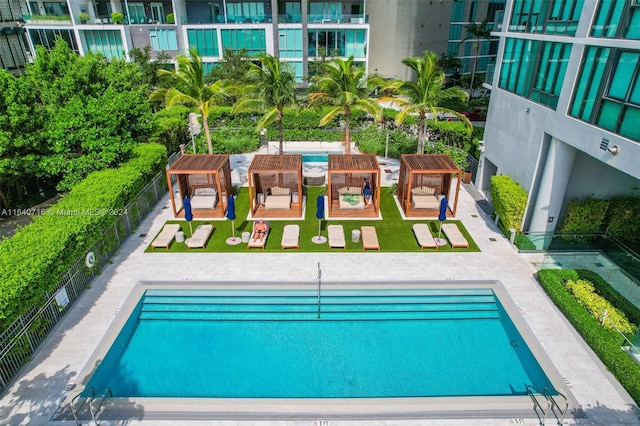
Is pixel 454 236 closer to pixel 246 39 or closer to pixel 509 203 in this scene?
pixel 509 203

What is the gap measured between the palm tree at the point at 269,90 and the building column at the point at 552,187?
12.5m

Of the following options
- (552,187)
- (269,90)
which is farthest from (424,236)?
(269,90)

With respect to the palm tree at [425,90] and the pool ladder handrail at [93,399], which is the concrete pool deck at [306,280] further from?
the palm tree at [425,90]

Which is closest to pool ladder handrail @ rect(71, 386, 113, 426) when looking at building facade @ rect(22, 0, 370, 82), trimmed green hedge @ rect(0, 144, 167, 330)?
trimmed green hedge @ rect(0, 144, 167, 330)

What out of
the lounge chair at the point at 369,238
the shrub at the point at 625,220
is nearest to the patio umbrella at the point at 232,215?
the lounge chair at the point at 369,238

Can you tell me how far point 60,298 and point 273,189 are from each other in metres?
10.7

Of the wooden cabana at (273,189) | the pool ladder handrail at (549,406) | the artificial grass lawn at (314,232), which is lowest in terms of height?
the pool ladder handrail at (549,406)

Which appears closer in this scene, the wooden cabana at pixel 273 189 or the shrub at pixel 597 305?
the shrub at pixel 597 305

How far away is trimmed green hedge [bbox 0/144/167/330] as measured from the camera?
35.4 ft

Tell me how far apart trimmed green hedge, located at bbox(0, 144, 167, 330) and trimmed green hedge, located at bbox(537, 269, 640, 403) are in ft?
54.2

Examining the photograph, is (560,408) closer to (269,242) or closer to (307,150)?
(269,242)

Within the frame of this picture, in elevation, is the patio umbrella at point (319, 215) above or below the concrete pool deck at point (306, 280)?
above

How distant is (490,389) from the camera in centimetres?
1100

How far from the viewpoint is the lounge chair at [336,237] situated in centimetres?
1673
